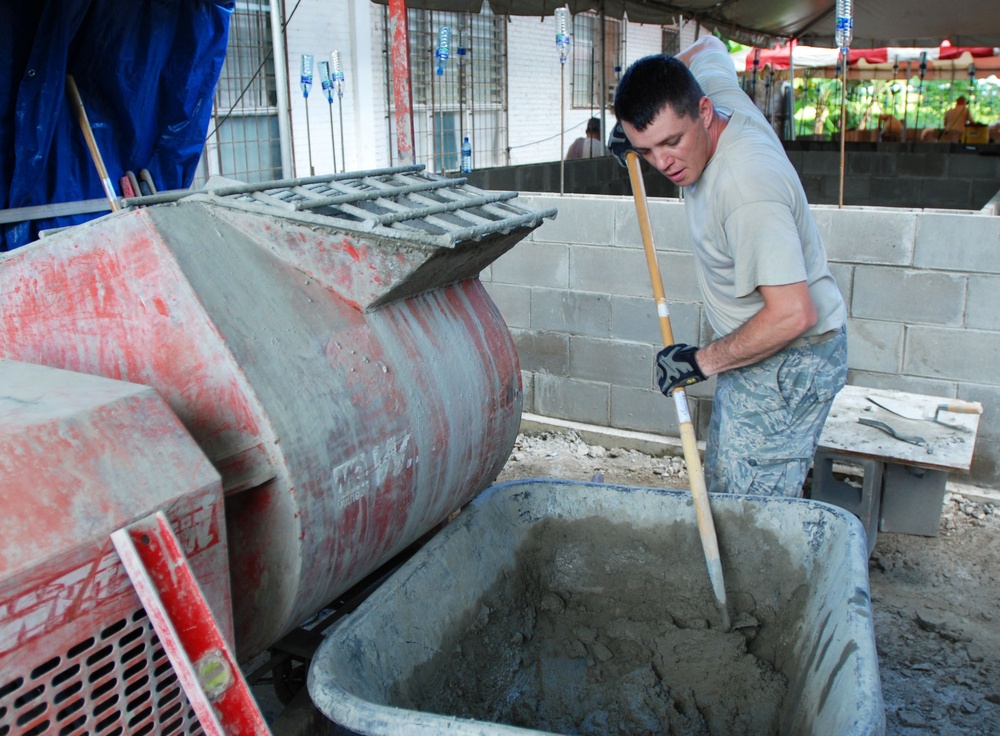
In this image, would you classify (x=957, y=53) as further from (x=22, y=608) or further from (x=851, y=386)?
(x=22, y=608)

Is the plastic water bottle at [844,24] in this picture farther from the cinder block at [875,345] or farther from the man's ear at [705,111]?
the man's ear at [705,111]

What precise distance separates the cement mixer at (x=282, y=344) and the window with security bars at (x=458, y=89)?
297 inches

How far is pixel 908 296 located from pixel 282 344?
348 centimetres

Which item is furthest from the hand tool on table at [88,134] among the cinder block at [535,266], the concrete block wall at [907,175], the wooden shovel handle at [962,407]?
the concrete block wall at [907,175]

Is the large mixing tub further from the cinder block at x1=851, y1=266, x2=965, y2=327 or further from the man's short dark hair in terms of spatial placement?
the cinder block at x1=851, y1=266, x2=965, y2=327

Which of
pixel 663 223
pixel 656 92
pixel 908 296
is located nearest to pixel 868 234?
pixel 908 296

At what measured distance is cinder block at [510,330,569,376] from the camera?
17.4 ft

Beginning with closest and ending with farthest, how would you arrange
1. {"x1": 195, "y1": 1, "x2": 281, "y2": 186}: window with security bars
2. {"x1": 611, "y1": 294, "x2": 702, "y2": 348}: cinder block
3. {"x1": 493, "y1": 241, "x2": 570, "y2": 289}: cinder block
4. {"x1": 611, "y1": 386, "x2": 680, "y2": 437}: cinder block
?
{"x1": 611, "y1": 294, "x2": 702, "y2": 348}: cinder block → {"x1": 611, "y1": 386, "x2": 680, "y2": 437}: cinder block → {"x1": 493, "y1": 241, "x2": 570, "y2": 289}: cinder block → {"x1": 195, "y1": 1, "x2": 281, "y2": 186}: window with security bars

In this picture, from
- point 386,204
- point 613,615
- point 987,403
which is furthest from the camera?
point 987,403

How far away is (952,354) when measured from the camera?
4254mm

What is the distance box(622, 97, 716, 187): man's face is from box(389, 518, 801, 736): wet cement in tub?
1.08 meters

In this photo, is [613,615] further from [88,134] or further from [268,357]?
[88,134]

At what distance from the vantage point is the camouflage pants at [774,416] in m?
2.70

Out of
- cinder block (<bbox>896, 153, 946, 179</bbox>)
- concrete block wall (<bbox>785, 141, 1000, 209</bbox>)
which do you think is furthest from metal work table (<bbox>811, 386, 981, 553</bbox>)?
cinder block (<bbox>896, 153, 946, 179</bbox>)
